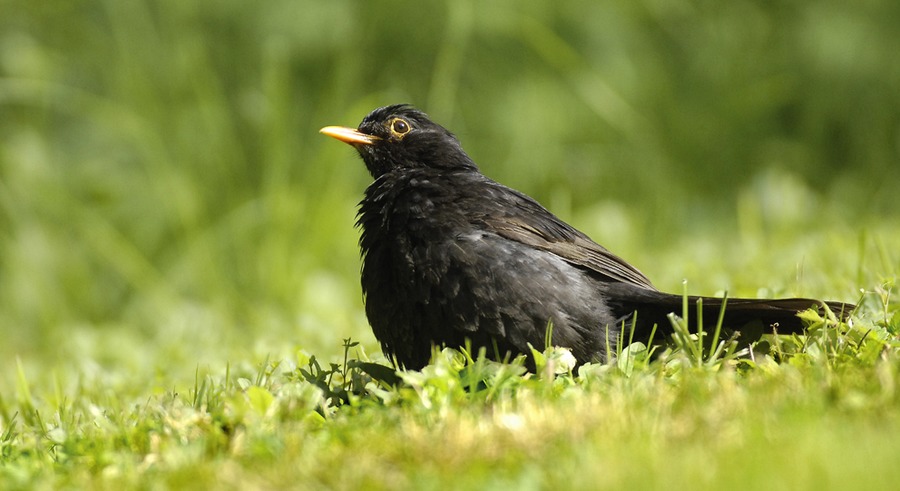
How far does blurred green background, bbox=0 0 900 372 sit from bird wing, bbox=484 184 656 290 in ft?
9.45

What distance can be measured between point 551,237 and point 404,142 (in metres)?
1.02

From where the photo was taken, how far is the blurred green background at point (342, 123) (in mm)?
7879

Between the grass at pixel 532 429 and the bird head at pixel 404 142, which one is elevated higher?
the bird head at pixel 404 142

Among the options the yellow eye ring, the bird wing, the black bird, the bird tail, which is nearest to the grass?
the bird tail

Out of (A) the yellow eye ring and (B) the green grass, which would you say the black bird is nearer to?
(A) the yellow eye ring

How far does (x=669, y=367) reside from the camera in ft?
11.5

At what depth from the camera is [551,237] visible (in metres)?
4.33

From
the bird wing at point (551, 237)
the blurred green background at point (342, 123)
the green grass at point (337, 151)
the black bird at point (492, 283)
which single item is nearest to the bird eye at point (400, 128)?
the black bird at point (492, 283)

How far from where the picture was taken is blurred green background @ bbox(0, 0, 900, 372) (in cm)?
788

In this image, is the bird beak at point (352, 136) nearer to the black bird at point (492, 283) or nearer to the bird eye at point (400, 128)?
the bird eye at point (400, 128)

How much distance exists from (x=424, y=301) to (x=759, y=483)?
1.80 meters

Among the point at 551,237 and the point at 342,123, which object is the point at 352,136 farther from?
the point at 342,123

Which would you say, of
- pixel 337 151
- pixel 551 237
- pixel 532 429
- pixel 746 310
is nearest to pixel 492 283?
pixel 551 237

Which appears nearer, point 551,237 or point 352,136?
point 551,237
